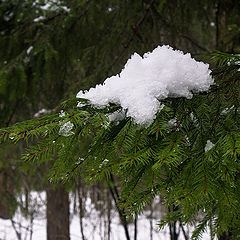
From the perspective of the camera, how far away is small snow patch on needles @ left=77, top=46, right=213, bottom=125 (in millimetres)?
884

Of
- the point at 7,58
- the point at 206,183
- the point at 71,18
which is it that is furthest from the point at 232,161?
the point at 7,58

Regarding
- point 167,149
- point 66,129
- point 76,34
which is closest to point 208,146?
point 167,149

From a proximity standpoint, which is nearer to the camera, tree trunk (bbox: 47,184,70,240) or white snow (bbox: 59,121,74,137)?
white snow (bbox: 59,121,74,137)

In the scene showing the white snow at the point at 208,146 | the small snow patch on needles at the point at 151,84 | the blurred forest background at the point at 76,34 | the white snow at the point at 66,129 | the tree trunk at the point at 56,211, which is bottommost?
the white snow at the point at 208,146

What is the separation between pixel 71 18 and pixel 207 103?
272 centimetres

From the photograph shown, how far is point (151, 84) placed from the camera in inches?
36.7

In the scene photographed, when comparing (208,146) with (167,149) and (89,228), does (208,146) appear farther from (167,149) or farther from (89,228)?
(89,228)

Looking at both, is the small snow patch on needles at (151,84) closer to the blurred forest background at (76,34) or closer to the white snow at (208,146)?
the white snow at (208,146)

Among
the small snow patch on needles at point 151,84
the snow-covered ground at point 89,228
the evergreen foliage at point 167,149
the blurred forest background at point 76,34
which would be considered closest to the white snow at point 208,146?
the evergreen foliage at point 167,149

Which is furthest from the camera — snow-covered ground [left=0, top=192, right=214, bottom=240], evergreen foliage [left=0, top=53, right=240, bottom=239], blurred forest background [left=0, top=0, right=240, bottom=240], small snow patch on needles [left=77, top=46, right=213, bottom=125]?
snow-covered ground [left=0, top=192, right=214, bottom=240]

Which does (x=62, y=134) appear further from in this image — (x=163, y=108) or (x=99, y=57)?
(x=99, y=57)

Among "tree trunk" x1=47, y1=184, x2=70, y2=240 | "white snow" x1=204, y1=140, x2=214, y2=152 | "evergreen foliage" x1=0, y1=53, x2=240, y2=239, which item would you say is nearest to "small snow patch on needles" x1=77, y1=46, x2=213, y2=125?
"evergreen foliage" x1=0, y1=53, x2=240, y2=239

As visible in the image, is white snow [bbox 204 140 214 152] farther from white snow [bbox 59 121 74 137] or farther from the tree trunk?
the tree trunk

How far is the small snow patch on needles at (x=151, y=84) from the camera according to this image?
884 mm
